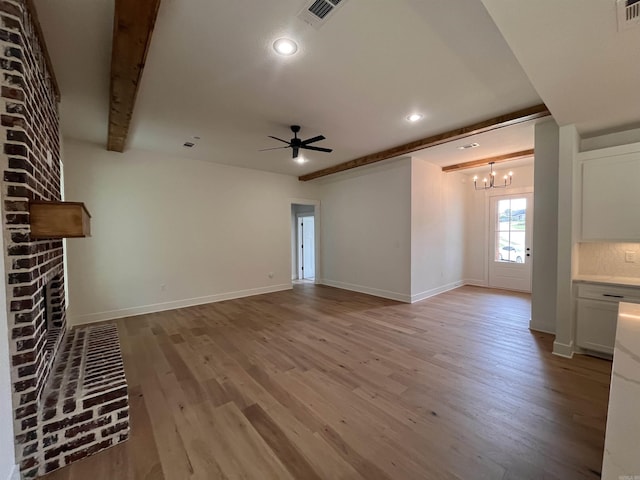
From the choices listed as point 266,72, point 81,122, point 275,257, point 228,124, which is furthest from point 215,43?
point 275,257

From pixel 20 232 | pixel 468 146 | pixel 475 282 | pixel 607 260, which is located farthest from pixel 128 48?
pixel 475 282

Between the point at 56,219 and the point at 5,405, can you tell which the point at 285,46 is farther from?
the point at 5,405

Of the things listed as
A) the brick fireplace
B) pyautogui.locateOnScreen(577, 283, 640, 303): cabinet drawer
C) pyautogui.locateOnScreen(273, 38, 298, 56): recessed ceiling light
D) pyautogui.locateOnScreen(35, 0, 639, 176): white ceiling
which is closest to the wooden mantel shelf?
the brick fireplace

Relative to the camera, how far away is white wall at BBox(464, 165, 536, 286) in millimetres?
6500

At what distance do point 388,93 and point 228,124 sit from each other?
6.68 feet

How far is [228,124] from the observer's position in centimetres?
359

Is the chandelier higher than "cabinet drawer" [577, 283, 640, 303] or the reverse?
higher

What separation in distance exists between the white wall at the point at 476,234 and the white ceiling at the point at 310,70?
276 cm

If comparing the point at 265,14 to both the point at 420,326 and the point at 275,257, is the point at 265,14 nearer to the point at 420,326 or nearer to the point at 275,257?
the point at 420,326

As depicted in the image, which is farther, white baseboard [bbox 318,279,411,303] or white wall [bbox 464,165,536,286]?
Result: white wall [bbox 464,165,536,286]

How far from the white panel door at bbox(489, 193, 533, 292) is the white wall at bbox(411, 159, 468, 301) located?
659mm

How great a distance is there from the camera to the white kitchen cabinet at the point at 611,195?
9.01 ft

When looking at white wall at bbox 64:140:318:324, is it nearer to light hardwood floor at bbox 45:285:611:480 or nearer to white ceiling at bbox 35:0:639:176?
white ceiling at bbox 35:0:639:176

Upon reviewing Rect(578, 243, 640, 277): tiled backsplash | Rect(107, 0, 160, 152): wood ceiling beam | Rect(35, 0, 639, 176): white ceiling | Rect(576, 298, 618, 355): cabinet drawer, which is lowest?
Rect(576, 298, 618, 355): cabinet drawer
